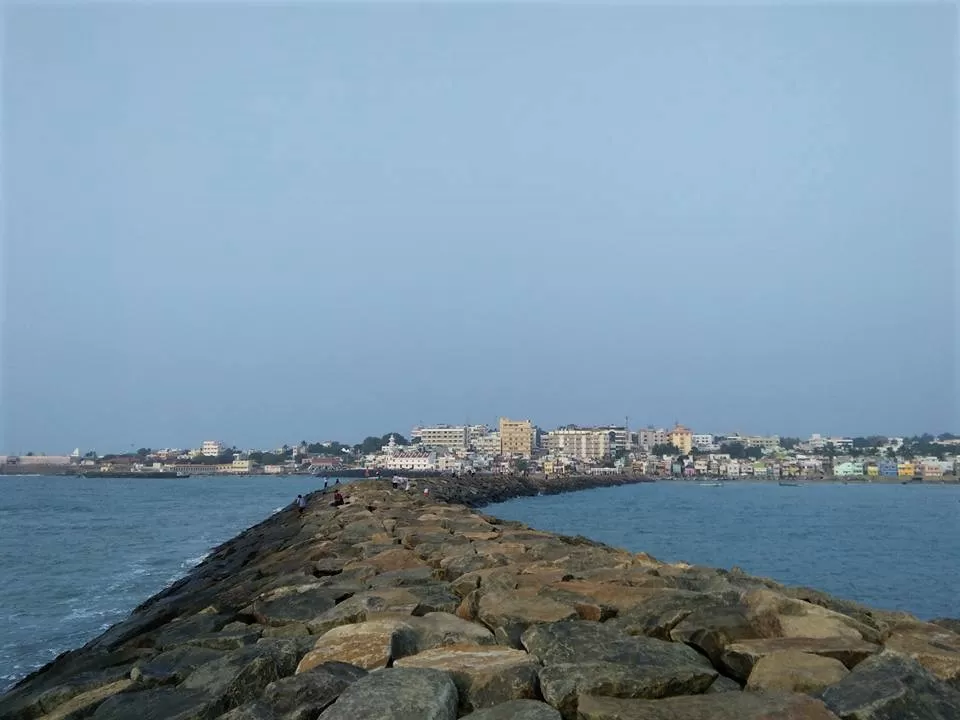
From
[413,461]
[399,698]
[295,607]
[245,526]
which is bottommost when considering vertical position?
[245,526]

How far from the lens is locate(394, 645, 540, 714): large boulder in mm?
3830

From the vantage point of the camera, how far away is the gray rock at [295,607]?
20.4ft

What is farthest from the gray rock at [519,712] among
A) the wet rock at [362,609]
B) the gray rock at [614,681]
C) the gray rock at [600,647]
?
the wet rock at [362,609]

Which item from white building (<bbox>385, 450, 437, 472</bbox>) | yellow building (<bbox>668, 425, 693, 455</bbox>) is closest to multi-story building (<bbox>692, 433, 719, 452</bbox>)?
yellow building (<bbox>668, 425, 693, 455</bbox>)

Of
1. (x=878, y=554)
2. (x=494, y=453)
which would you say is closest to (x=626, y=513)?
(x=878, y=554)

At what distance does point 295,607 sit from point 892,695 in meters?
4.47

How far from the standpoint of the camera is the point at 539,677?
3877 millimetres

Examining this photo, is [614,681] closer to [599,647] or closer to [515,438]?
[599,647]

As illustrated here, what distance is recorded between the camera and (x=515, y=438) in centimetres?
14575

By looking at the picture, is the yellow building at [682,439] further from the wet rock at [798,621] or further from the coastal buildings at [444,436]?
the wet rock at [798,621]

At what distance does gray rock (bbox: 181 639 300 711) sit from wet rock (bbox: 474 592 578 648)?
126 centimetres

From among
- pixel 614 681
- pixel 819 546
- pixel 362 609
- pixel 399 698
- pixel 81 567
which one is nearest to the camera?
pixel 399 698

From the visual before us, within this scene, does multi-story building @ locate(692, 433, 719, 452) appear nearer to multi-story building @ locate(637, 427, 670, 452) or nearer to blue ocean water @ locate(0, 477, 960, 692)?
multi-story building @ locate(637, 427, 670, 452)

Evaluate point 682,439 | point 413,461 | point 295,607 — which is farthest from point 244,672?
point 682,439
